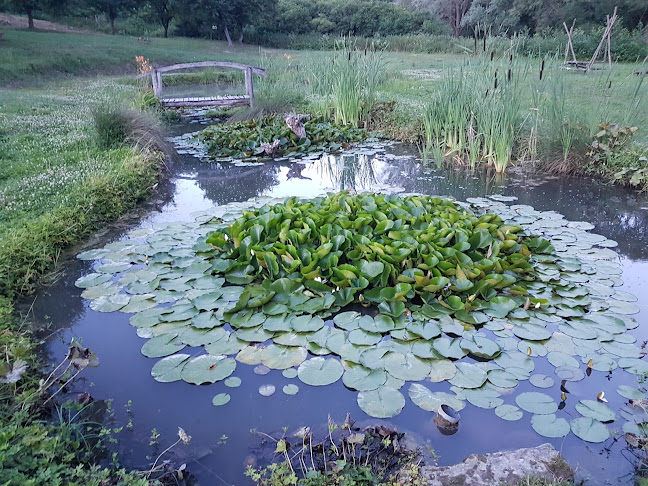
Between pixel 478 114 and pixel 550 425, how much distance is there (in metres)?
4.33

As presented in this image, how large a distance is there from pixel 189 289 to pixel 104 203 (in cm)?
173

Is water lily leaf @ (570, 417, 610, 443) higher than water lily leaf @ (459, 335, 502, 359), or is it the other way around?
water lily leaf @ (459, 335, 502, 359)

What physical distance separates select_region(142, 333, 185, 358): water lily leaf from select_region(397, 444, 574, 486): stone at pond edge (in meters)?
1.36

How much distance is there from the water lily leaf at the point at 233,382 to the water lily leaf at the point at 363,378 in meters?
0.50

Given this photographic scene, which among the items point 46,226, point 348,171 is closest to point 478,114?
point 348,171

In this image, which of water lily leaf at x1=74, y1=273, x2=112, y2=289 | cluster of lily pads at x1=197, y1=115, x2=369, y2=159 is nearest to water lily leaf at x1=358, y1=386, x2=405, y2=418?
water lily leaf at x1=74, y1=273, x2=112, y2=289

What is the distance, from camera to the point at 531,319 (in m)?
2.76

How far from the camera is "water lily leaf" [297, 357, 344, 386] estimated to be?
7.50 ft

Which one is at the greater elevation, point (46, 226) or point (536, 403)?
point (46, 226)

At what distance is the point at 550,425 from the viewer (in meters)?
2.03

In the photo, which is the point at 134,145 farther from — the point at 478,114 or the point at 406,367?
the point at 406,367

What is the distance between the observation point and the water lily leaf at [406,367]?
231cm

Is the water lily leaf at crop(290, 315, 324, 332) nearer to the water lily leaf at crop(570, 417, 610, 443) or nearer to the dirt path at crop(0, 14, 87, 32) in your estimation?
the water lily leaf at crop(570, 417, 610, 443)

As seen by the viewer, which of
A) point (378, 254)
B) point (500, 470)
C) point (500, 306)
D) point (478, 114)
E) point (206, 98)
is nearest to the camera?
point (500, 470)
